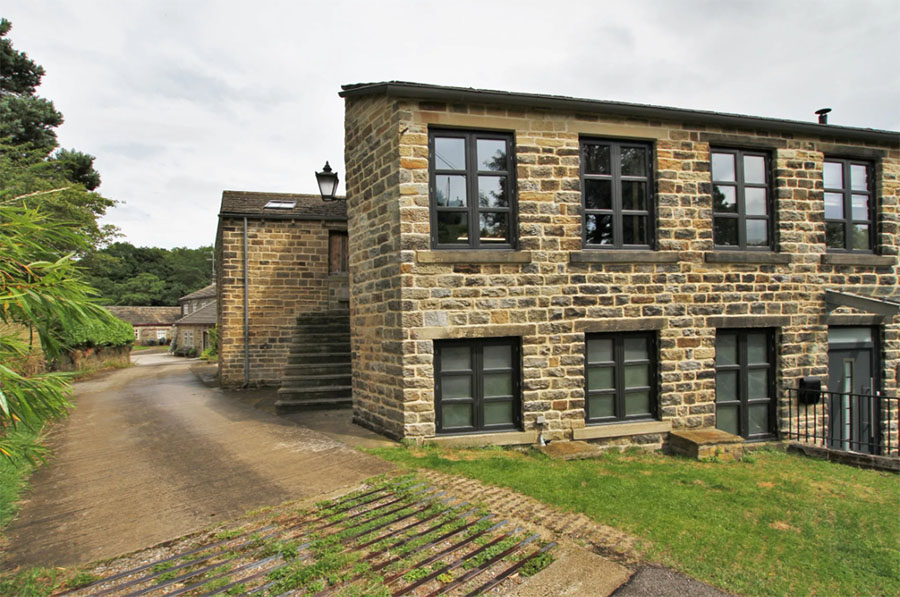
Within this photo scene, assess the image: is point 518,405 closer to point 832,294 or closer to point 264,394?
point 832,294

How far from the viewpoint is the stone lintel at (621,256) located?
7.85 metres

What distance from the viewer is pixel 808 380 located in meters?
8.86

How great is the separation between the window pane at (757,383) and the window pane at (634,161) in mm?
4152

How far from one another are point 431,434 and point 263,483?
253cm

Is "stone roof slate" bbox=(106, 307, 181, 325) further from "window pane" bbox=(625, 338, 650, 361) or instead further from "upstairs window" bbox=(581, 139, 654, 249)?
"window pane" bbox=(625, 338, 650, 361)

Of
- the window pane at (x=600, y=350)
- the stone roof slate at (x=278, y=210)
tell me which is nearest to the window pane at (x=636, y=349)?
the window pane at (x=600, y=350)

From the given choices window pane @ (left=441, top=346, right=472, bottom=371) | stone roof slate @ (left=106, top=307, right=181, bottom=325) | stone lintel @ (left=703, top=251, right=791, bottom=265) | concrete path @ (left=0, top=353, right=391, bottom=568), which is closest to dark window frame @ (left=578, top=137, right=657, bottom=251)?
stone lintel @ (left=703, top=251, right=791, bottom=265)

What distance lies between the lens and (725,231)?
348 inches

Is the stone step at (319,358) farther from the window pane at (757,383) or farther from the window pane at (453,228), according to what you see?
the window pane at (757,383)

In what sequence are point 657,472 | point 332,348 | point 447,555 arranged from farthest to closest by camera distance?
point 332,348, point 657,472, point 447,555

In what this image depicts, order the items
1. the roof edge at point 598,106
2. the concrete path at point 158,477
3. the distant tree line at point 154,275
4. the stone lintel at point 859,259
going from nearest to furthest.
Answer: the concrete path at point 158,477
the roof edge at point 598,106
the stone lintel at point 859,259
the distant tree line at point 154,275

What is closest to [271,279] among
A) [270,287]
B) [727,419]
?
[270,287]

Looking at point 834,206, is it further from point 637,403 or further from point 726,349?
point 637,403

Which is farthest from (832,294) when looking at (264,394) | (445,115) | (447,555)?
(264,394)
